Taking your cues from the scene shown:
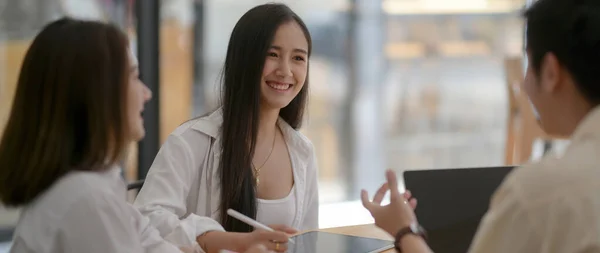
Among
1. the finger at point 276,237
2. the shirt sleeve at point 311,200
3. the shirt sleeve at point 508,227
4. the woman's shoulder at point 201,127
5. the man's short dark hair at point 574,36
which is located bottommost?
the shirt sleeve at point 311,200

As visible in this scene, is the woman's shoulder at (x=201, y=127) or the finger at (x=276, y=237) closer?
Result: the finger at (x=276, y=237)

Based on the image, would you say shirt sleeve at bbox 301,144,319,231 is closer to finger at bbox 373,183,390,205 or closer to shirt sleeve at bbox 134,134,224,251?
shirt sleeve at bbox 134,134,224,251

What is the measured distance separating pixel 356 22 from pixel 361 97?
464 millimetres

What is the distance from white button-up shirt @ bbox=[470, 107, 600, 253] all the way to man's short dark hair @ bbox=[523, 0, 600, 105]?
5 cm

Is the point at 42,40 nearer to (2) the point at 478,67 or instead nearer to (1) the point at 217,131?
(1) the point at 217,131

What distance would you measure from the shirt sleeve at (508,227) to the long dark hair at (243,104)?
94 cm

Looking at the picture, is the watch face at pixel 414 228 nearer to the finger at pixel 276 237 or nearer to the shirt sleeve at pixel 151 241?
the finger at pixel 276 237

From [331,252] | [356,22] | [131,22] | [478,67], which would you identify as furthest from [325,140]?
[331,252]

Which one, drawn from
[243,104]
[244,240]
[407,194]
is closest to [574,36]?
[407,194]

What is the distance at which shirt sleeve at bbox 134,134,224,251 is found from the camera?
1588 mm

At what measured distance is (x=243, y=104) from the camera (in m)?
1.88

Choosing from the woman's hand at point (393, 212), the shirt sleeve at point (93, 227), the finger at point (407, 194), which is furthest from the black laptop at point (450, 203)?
the shirt sleeve at point (93, 227)

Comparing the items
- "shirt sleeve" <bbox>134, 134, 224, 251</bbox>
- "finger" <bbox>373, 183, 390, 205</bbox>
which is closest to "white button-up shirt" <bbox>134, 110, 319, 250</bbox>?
"shirt sleeve" <bbox>134, 134, 224, 251</bbox>

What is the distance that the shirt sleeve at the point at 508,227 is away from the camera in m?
0.90
